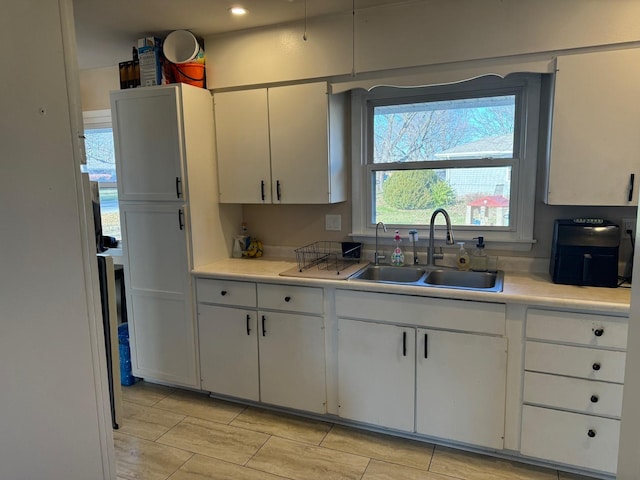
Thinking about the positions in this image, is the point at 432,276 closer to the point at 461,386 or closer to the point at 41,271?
the point at 461,386

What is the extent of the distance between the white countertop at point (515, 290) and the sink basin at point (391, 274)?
338 millimetres

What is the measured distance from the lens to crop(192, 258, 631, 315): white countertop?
6.53ft

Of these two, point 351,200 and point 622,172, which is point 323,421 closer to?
point 351,200

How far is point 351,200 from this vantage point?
9.79 feet

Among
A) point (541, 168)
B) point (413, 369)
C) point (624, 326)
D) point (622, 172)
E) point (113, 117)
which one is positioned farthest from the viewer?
point (113, 117)

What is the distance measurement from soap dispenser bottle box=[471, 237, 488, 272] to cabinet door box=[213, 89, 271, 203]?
1.34 meters

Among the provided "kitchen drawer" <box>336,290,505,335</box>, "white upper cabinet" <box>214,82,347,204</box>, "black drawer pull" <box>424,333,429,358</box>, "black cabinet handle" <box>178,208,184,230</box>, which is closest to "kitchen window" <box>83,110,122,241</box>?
"black cabinet handle" <box>178,208,184,230</box>

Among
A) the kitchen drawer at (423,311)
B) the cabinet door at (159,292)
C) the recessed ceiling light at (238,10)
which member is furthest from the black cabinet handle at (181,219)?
the recessed ceiling light at (238,10)

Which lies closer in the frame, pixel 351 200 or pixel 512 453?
pixel 512 453

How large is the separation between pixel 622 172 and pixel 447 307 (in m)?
1.06

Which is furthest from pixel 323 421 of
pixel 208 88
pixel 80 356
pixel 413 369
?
pixel 208 88

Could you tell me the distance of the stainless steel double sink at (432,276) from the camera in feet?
8.24

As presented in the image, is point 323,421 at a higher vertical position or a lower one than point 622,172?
lower

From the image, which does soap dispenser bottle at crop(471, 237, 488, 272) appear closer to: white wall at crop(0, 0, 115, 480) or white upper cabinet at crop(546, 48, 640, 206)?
white upper cabinet at crop(546, 48, 640, 206)
